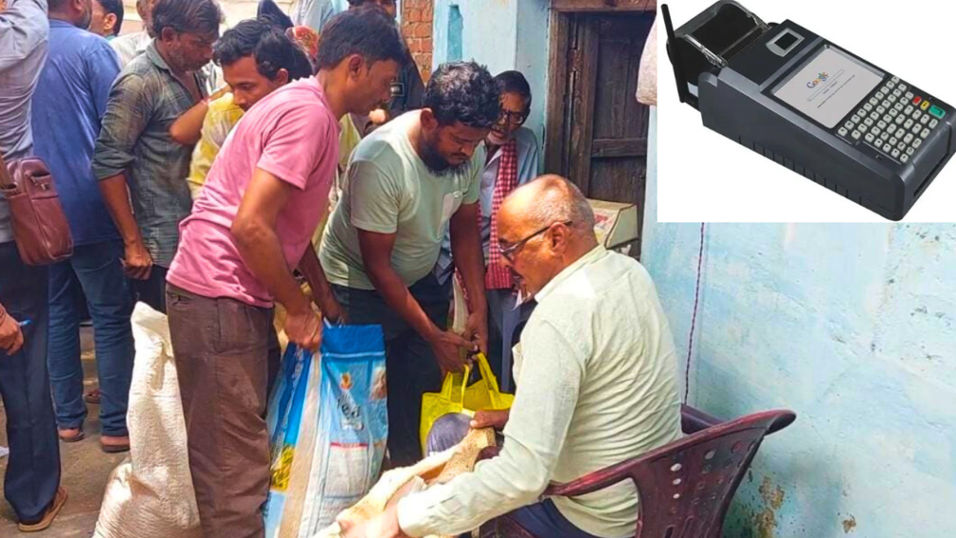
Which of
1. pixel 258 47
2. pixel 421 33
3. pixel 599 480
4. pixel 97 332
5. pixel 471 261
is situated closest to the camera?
pixel 599 480

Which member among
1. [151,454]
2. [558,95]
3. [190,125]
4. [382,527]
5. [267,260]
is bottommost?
[151,454]

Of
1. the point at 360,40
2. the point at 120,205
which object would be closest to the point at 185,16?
the point at 120,205

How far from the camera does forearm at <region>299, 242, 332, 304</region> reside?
2.66 m

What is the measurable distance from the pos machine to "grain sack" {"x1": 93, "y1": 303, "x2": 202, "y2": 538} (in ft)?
5.56

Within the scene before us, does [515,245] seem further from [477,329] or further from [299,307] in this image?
[477,329]

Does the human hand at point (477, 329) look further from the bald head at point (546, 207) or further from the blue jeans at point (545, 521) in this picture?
the bald head at point (546, 207)

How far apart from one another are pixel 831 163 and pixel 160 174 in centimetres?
234

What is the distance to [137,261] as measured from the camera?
3182mm

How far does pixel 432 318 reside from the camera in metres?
3.12

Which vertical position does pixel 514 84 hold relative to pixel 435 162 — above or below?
above

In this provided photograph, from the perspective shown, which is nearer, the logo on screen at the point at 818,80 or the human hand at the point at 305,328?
the logo on screen at the point at 818,80

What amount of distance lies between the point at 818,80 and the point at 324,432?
158 centimetres

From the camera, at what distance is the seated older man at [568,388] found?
5.67ft

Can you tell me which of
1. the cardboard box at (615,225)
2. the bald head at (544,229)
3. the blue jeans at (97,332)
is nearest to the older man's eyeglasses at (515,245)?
the bald head at (544,229)
